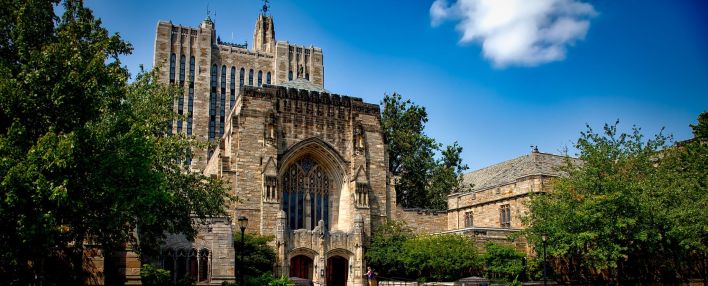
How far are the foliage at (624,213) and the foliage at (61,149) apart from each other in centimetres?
1989

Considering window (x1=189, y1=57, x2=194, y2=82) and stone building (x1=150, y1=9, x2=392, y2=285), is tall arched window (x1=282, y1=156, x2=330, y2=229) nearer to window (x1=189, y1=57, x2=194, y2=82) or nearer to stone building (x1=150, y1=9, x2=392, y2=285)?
stone building (x1=150, y1=9, x2=392, y2=285)

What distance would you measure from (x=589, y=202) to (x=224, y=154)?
62.0 feet

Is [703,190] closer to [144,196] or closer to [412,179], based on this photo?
[412,179]

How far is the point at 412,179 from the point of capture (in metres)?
47.7

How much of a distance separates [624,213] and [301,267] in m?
16.0

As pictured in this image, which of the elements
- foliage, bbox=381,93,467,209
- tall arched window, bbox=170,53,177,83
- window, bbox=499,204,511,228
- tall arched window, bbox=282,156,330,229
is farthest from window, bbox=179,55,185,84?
window, bbox=499,204,511,228

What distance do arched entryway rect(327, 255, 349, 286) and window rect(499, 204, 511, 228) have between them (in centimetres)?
1010

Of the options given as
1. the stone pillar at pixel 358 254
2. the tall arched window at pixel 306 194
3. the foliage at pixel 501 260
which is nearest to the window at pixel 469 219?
the foliage at pixel 501 260

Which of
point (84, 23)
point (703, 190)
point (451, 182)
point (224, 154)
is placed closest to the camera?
point (84, 23)

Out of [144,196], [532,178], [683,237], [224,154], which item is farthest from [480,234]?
[144,196]

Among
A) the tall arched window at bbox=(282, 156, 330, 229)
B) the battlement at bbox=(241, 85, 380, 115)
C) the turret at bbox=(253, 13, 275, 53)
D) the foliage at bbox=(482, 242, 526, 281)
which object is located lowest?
the foliage at bbox=(482, 242, 526, 281)

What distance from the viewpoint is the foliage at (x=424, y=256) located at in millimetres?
30016

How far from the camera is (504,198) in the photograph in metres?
36.4

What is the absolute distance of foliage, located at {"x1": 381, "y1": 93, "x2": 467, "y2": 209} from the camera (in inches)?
1843
